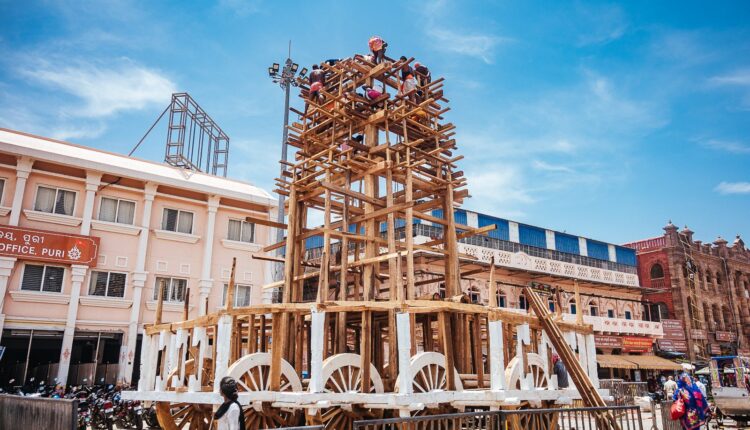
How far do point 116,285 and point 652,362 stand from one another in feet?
104

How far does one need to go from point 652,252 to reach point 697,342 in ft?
24.4

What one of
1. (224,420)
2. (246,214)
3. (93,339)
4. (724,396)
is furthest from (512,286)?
(224,420)

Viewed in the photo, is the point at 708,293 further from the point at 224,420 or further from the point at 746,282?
the point at 224,420

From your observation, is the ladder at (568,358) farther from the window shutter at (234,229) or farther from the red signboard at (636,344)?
the red signboard at (636,344)

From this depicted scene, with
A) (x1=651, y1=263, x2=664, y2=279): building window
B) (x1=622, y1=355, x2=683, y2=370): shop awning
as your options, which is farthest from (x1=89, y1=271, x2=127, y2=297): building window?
(x1=651, y1=263, x2=664, y2=279): building window

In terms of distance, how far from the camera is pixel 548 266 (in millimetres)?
31828

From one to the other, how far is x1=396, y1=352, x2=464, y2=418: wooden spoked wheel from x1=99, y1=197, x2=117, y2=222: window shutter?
17.7m

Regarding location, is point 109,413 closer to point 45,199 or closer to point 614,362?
point 45,199

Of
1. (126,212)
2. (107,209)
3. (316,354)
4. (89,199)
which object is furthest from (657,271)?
(316,354)

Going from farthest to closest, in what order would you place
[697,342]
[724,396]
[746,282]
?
1. [746,282]
2. [697,342]
3. [724,396]

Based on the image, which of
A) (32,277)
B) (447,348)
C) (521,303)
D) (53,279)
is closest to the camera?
(447,348)

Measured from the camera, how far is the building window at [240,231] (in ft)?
82.2

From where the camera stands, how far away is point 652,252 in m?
42.2

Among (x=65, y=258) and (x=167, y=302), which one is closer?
(x=65, y=258)
